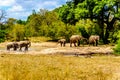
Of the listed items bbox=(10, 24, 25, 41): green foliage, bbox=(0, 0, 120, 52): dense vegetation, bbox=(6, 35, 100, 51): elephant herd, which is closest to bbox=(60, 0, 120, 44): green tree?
bbox=(0, 0, 120, 52): dense vegetation

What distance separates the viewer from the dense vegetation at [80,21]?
2259 inches

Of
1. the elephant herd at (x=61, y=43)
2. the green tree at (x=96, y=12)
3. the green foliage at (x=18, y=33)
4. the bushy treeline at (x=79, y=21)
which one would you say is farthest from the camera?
the green foliage at (x=18, y=33)

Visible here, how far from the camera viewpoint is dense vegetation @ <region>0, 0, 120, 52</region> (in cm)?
5738

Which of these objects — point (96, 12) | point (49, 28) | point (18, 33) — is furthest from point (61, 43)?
point (18, 33)

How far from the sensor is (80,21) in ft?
213

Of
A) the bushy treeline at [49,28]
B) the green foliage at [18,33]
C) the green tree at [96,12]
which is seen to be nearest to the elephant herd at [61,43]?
the green tree at [96,12]

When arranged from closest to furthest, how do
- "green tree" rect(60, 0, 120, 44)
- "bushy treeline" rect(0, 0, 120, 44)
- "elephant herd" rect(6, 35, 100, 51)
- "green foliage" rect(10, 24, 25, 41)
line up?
"elephant herd" rect(6, 35, 100, 51)
"green tree" rect(60, 0, 120, 44)
"bushy treeline" rect(0, 0, 120, 44)
"green foliage" rect(10, 24, 25, 41)

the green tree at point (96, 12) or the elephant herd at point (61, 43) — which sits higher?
the green tree at point (96, 12)

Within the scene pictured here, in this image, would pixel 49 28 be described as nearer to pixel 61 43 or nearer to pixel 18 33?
pixel 18 33

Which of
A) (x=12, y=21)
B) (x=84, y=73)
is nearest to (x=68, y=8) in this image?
(x=12, y=21)

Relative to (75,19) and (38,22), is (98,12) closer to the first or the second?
(75,19)

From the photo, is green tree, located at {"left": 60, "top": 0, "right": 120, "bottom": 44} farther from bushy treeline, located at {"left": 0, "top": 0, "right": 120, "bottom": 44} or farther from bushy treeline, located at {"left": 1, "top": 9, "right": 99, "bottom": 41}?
bushy treeline, located at {"left": 1, "top": 9, "right": 99, "bottom": 41}

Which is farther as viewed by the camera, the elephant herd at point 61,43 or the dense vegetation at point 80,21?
the dense vegetation at point 80,21

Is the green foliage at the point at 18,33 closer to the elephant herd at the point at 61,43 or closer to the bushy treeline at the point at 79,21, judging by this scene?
the bushy treeline at the point at 79,21
